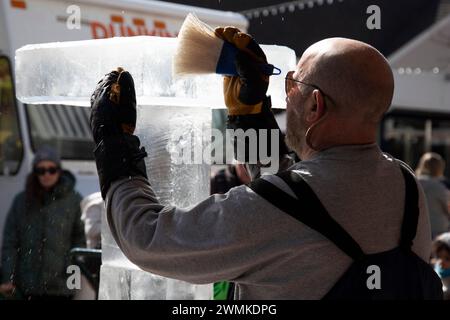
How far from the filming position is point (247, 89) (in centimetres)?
201

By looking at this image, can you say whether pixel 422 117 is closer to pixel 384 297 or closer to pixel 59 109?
pixel 59 109

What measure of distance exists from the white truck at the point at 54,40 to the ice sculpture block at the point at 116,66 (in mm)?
4060

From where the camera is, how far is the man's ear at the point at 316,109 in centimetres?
178

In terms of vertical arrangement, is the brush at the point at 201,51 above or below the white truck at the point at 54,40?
above

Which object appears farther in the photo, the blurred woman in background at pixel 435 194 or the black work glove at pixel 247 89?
the blurred woman in background at pixel 435 194

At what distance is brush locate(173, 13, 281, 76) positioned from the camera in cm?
193

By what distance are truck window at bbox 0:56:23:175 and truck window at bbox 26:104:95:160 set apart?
0.42 feet

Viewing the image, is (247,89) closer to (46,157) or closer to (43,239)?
(43,239)

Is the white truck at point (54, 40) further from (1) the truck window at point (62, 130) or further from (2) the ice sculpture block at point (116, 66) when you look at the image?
(2) the ice sculpture block at point (116, 66)

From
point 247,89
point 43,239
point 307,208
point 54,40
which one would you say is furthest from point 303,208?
point 54,40

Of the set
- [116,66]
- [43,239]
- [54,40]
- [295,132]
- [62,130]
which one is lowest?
[43,239]

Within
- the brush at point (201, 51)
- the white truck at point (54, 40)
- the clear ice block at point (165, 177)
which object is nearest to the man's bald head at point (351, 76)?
the brush at point (201, 51)

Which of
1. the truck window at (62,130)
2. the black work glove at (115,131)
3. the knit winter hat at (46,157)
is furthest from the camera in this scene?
the truck window at (62,130)

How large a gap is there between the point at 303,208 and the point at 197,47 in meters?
0.51
